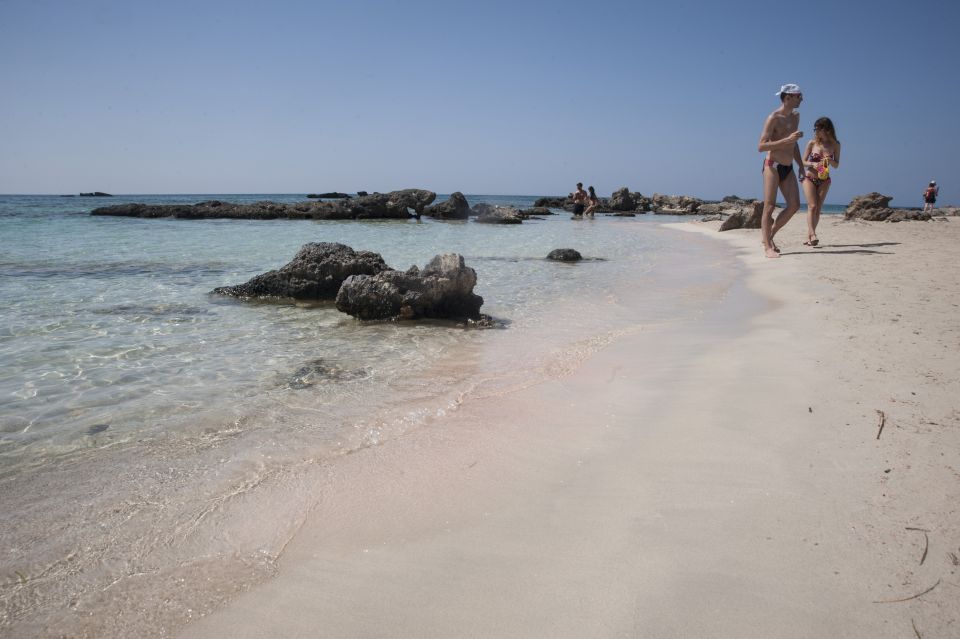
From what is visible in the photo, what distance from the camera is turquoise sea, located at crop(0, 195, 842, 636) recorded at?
177 cm

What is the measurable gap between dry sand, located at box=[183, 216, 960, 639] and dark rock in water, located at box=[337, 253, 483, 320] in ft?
8.58

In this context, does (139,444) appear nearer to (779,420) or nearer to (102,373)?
(102,373)

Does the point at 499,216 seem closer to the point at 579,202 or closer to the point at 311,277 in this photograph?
the point at 579,202

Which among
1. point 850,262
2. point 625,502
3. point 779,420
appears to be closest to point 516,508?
point 625,502

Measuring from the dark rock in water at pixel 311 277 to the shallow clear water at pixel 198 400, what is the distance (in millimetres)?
320

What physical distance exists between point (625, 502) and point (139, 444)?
2.43 m

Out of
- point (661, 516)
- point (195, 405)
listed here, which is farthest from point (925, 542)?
point (195, 405)

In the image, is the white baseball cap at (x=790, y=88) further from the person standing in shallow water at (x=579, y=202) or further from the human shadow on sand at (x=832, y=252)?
the person standing in shallow water at (x=579, y=202)

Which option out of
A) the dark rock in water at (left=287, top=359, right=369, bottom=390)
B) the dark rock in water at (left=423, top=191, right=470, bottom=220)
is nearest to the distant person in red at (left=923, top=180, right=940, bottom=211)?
the dark rock in water at (left=423, top=191, right=470, bottom=220)

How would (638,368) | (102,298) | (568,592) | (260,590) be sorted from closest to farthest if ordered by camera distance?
(568,592) < (260,590) < (638,368) < (102,298)

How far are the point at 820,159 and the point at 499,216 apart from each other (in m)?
19.1

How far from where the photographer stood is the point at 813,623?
53.9 inches

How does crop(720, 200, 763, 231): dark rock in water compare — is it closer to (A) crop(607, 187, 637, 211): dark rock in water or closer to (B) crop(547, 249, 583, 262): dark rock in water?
(B) crop(547, 249, 583, 262): dark rock in water

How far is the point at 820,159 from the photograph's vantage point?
855 centimetres
